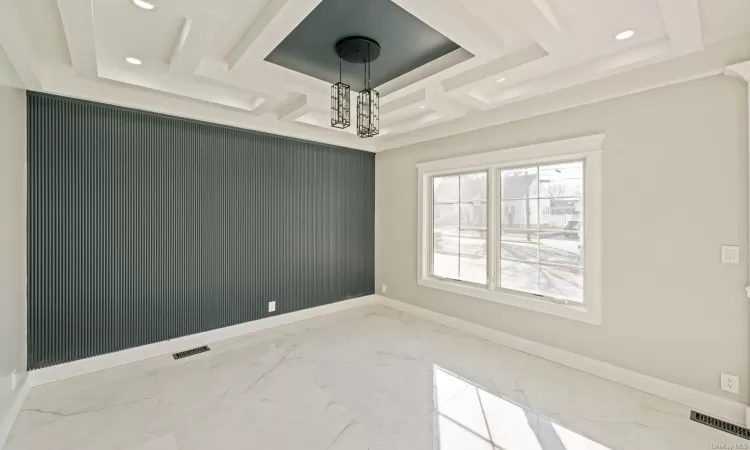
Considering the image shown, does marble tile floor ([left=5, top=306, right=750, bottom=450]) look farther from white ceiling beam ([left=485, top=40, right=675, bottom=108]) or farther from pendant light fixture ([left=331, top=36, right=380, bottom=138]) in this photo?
white ceiling beam ([left=485, top=40, right=675, bottom=108])

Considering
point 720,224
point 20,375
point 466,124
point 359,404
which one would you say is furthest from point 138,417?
point 720,224

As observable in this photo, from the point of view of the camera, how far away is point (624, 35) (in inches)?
88.5

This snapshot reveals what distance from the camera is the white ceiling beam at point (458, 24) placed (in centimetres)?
193

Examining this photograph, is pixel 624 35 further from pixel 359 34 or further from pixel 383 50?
pixel 359 34

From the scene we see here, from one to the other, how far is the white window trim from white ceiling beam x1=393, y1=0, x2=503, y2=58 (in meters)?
1.27

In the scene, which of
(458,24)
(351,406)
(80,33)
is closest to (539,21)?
(458,24)

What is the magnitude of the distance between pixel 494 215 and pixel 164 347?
3.77 metres

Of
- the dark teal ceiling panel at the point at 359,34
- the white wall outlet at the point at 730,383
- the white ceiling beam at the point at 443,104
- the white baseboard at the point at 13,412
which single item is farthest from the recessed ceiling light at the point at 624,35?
the white baseboard at the point at 13,412

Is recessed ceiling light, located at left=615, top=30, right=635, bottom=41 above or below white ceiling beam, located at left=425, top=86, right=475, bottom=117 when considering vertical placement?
above

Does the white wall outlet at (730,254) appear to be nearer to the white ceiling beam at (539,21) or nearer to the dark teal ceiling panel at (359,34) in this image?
the white ceiling beam at (539,21)

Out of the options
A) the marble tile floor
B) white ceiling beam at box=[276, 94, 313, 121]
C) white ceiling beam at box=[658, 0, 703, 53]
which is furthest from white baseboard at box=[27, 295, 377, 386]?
white ceiling beam at box=[658, 0, 703, 53]

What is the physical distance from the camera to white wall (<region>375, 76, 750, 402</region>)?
239 cm

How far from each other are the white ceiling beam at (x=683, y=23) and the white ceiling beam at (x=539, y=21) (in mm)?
494

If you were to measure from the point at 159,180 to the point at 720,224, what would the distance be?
4.75 metres
